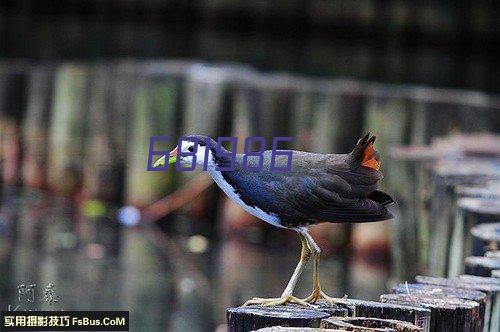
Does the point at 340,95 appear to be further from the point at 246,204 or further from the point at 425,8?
the point at 246,204

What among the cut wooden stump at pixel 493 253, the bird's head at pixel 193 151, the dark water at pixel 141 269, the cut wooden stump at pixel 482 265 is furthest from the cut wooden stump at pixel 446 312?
the dark water at pixel 141 269

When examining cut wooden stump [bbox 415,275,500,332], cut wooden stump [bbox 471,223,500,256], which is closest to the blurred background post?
cut wooden stump [bbox 471,223,500,256]

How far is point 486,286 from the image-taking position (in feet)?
25.7

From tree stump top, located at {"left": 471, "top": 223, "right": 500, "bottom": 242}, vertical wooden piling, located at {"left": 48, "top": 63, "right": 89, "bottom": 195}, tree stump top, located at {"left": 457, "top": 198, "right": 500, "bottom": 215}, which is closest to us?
tree stump top, located at {"left": 471, "top": 223, "right": 500, "bottom": 242}

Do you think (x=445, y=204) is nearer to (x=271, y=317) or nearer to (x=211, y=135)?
(x=211, y=135)

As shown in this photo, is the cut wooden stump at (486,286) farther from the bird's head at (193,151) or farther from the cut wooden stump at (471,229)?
the bird's head at (193,151)

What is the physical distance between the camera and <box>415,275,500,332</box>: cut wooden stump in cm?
759

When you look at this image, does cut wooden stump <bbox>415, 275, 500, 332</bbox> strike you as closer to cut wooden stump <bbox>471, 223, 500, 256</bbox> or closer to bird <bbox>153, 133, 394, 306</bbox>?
cut wooden stump <bbox>471, 223, 500, 256</bbox>

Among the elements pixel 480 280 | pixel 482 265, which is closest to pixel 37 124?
pixel 482 265

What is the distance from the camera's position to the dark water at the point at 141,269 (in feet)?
46.7

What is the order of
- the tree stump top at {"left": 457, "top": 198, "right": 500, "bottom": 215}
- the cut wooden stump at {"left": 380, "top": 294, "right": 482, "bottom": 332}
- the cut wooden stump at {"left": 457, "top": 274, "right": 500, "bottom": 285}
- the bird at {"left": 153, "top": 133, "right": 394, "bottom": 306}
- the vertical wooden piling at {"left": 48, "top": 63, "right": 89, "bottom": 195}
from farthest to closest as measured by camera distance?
the vertical wooden piling at {"left": 48, "top": 63, "right": 89, "bottom": 195} → the tree stump top at {"left": 457, "top": 198, "right": 500, "bottom": 215} → the cut wooden stump at {"left": 457, "top": 274, "right": 500, "bottom": 285} → the cut wooden stump at {"left": 380, "top": 294, "right": 482, "bottom": 332} → the bird at {"left": 153, "top": 133, "right": 394, "bottom": 306}

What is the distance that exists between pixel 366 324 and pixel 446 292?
1203mm

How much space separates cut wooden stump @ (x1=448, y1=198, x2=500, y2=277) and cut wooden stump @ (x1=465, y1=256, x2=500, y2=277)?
756 millimetres

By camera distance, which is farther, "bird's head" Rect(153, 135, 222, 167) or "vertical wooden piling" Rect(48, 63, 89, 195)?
"vertical wooden piling" Rect(48, 63, 89, 195)
